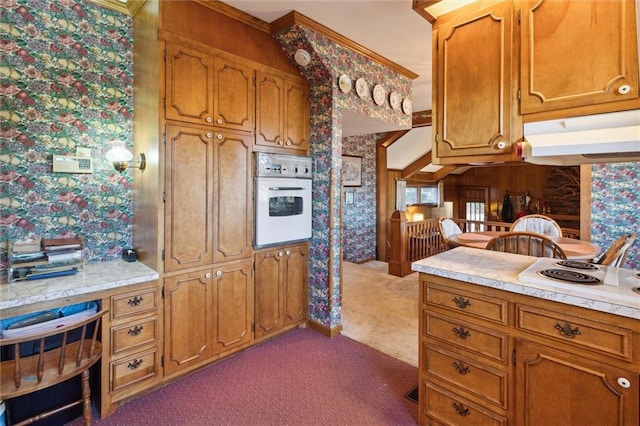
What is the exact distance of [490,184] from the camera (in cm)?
944

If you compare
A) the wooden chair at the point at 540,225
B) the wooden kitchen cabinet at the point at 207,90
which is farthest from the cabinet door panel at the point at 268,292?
the wooden chair at the point at 540,225

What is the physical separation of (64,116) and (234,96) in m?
1.19

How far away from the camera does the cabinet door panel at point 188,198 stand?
2.25 meters

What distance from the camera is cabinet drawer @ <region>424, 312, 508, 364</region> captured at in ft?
5.10

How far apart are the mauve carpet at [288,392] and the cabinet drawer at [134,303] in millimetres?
617

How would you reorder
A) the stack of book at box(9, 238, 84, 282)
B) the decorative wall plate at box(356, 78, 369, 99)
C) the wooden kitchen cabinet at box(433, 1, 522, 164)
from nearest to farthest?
the wooden kitchen cabinet at box(433, 1, 522, 164) → the stack of book at box(9, 238, 84, 282) → the decorative wall plate at box(356, 78, 369, 99)

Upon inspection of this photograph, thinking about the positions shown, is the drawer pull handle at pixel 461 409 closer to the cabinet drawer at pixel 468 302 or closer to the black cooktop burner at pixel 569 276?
the cabinet drawer at pixel 468 302

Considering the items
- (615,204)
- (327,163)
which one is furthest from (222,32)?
(615,204)

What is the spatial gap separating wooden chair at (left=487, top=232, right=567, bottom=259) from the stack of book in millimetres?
3266

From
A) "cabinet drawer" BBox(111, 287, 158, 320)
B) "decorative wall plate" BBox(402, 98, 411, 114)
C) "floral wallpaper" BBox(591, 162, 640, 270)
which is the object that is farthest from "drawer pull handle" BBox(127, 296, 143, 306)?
"floral wallpaper" BBox(591, 162, 640, 270)

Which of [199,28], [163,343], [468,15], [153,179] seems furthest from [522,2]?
[163,343]

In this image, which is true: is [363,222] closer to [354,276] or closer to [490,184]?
[354,276]

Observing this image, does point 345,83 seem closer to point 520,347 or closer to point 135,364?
point 520,347

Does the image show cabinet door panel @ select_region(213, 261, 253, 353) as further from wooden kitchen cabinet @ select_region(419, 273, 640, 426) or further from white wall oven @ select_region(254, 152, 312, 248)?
wooden kitchen cabinet @ select_region(419, 273, 640, 426)
